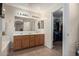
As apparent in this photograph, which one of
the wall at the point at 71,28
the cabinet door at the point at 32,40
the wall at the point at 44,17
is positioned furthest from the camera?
the cabinet door at the point at 32,40

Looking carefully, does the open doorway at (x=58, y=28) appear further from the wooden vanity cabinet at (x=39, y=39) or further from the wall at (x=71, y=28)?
the wooden vanity cabinet at (x=39, y=39)

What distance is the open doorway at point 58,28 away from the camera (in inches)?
115

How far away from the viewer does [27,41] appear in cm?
312

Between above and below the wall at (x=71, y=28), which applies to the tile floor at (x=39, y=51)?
below

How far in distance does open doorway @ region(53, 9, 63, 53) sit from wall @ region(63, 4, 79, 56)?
24cm

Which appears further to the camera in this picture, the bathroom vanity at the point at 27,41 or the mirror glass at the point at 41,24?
the mirror glass at the point at 41,24

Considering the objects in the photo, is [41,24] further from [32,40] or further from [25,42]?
[25,42]

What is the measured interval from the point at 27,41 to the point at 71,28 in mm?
1384

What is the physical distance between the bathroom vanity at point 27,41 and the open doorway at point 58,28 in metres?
0.49

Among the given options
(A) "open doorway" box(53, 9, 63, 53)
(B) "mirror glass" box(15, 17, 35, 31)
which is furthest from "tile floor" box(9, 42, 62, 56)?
(B) "mirror glass" box(15, 17, 35, 31)

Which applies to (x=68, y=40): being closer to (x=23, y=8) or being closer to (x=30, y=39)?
(x=30, y=39)

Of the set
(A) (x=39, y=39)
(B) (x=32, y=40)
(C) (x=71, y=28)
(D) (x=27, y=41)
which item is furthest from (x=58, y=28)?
(D) (x=27, y=41)

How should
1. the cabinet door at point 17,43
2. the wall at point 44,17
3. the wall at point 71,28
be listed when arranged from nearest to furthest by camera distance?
the wall at point 71,28
the wall at point 44,17
the cabinet door at point 17,43

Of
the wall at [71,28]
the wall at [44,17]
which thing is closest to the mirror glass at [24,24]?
the wall at [44,17]
